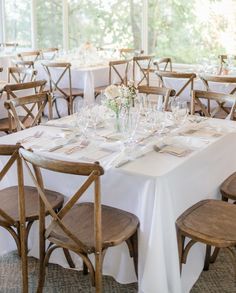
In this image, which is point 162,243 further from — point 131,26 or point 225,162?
point 131,26

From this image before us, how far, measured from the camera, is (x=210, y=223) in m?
2.14

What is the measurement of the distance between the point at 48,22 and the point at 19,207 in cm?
677

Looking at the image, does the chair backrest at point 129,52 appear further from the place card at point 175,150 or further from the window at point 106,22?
the place card at point 175,150

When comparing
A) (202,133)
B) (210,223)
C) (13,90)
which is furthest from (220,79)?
(210,223)

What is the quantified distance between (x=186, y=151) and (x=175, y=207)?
1.13ft

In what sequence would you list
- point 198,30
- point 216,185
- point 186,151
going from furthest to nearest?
point 198,30 < point 216,185 < point 186,151

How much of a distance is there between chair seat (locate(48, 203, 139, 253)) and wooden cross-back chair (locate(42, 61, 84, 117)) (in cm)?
330

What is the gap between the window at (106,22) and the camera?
26.2 ft

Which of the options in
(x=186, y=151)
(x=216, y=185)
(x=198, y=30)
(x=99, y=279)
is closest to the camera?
(x=99, y=279)

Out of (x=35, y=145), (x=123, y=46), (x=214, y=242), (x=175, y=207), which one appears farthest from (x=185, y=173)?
(x=123, y=46)

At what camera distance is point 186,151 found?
2.34 metres

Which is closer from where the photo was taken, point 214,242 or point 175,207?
point 214,242

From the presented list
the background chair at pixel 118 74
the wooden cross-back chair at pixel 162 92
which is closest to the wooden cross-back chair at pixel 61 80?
the background chair at pixel 118 74

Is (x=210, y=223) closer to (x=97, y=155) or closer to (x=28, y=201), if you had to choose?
(x=97, y=155)
